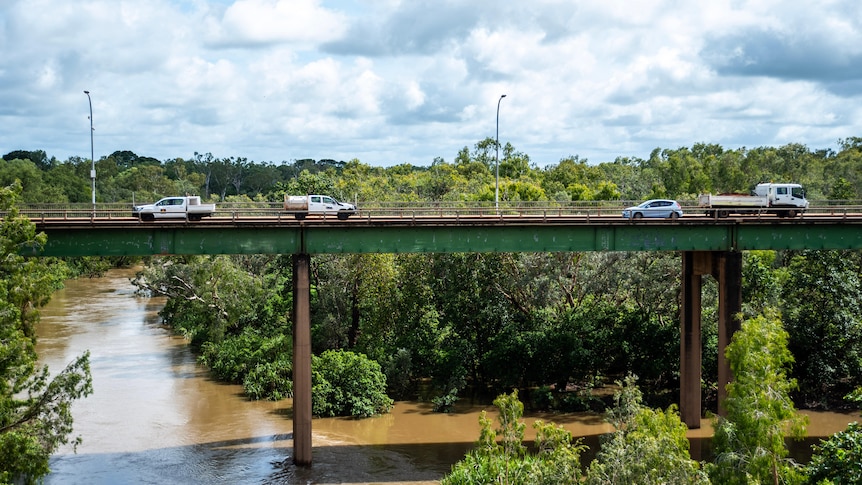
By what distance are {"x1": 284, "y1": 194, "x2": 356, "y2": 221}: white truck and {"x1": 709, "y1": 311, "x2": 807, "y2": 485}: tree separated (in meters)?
19.5

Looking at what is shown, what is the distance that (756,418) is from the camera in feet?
74.9

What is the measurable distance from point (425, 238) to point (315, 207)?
749 cm

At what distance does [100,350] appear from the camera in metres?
59.1

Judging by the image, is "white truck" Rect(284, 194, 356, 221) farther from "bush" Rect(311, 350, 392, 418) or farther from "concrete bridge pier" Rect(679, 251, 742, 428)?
"concrete bridge pier" Rect(679, 251, 742, 428)

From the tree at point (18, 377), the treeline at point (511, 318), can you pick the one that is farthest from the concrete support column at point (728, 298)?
the tree at point (18, 377)

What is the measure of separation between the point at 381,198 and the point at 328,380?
103 ft

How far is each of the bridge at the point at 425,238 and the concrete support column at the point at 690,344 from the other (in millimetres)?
265

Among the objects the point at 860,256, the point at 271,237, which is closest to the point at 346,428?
the point at 271,237

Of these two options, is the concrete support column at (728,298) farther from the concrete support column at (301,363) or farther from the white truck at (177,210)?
the white truck at (177,210)

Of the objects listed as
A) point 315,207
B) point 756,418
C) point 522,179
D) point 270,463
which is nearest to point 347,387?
point 270,463

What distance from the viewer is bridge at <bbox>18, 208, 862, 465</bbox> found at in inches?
1372

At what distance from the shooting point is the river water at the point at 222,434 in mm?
35844

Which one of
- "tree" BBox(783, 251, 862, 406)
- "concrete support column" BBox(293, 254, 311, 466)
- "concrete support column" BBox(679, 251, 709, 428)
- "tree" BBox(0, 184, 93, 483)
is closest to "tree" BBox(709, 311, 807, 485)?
"concrete support column" BBox(293, 254, 311, 466)

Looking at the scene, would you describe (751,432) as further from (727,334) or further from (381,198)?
(381,198)
